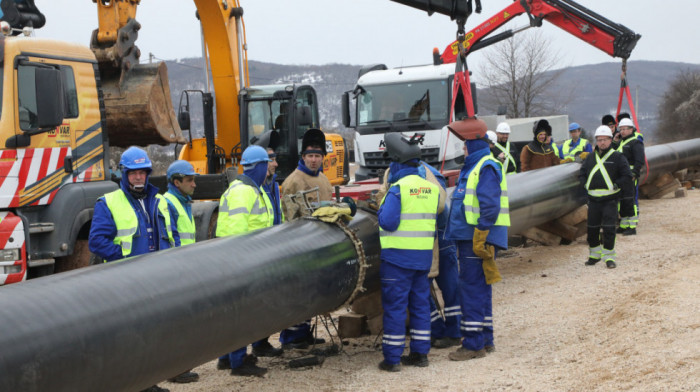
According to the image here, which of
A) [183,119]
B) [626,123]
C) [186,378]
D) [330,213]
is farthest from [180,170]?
[626,123]

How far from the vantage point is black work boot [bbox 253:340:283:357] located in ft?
20.9

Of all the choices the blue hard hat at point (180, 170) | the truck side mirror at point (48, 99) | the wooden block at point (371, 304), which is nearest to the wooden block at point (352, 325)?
the wooden block at point (371, 304)

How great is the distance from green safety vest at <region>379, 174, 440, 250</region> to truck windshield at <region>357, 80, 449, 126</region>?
7.81 metres

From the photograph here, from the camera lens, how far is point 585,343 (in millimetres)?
5848

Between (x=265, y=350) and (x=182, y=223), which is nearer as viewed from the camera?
(x=182, y=223)

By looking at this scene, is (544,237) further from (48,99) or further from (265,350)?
(48,99)

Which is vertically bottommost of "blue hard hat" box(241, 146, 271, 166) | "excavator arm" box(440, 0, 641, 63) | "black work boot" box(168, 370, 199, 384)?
"black work boot" box(168, 370, 199, 384)

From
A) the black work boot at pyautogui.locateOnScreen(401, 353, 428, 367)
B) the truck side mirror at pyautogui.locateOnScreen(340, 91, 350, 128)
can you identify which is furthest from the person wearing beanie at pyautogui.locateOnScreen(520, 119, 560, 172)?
the black work boot at pyautogui.locateOnScreen(401, 353, 428, 367)

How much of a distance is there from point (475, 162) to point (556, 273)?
10.8 ft

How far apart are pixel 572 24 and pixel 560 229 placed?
5.65 metres

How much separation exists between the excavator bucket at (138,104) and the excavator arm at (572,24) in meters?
6.69

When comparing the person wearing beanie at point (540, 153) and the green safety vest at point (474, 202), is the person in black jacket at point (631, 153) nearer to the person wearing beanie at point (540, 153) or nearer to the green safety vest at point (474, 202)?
the person wearing beanie at point (540, 153)

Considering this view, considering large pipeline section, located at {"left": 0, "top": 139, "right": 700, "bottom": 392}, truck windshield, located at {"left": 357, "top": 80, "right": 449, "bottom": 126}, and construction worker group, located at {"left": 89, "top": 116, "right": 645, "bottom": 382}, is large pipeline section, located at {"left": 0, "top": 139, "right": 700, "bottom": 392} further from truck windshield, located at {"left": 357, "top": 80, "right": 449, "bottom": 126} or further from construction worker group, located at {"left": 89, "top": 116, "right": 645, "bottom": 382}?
truck windshield, located at {"left": 357, "top": 80, "right": 449, "bottom": 126}

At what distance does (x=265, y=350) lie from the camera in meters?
6.38
